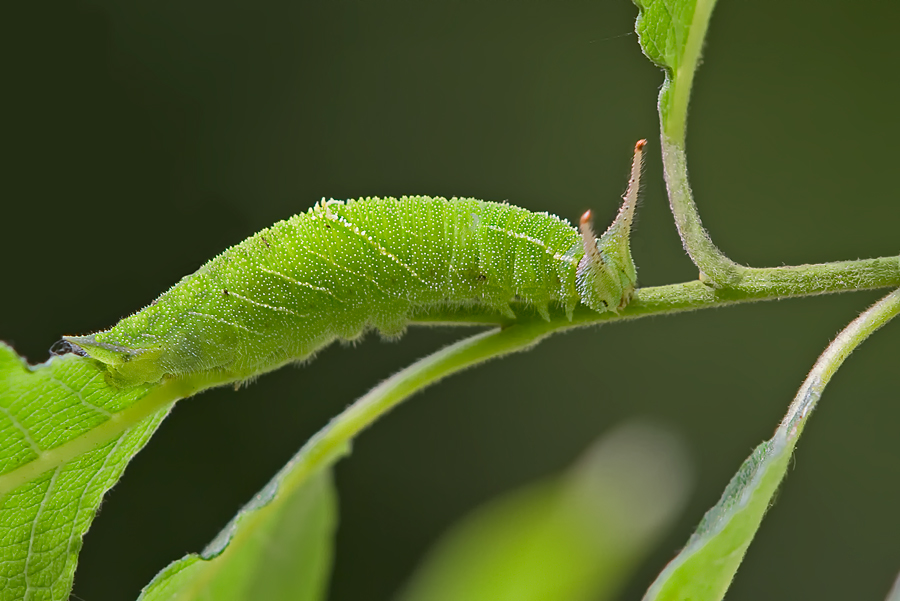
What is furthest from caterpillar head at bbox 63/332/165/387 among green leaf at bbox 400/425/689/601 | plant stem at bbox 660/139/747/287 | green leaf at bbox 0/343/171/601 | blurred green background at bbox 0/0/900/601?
blurred green background at bbox 0/0/900/601

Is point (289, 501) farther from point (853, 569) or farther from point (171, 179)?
point (853, 569)

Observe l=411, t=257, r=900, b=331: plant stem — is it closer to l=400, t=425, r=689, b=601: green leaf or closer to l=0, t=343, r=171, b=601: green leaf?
l=400, t=425, r=689, b=601: green leaf

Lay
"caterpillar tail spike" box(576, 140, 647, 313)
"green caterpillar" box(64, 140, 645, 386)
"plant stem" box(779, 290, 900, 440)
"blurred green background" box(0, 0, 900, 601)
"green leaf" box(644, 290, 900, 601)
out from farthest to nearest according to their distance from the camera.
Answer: "blurred green background" box(0, 0, 900, 601)
"green caterpillar" box(64, 140, 645, 386)
"caterpillar tail spike" box(576, 140, 647, 313)
"plant stem" box(779, 290, 900, 440)
"green leaf" box(644, 290, 900, 601)

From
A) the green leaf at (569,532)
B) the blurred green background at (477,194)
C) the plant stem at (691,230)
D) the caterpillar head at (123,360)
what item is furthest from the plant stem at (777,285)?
the blurred green background at (477,194)

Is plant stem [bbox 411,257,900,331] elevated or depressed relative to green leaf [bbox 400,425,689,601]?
elevated

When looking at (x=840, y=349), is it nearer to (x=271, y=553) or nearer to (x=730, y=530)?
(x=730, y=530)

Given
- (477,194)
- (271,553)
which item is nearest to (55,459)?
(271,553)

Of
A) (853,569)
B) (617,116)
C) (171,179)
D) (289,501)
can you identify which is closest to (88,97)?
(171,179)
